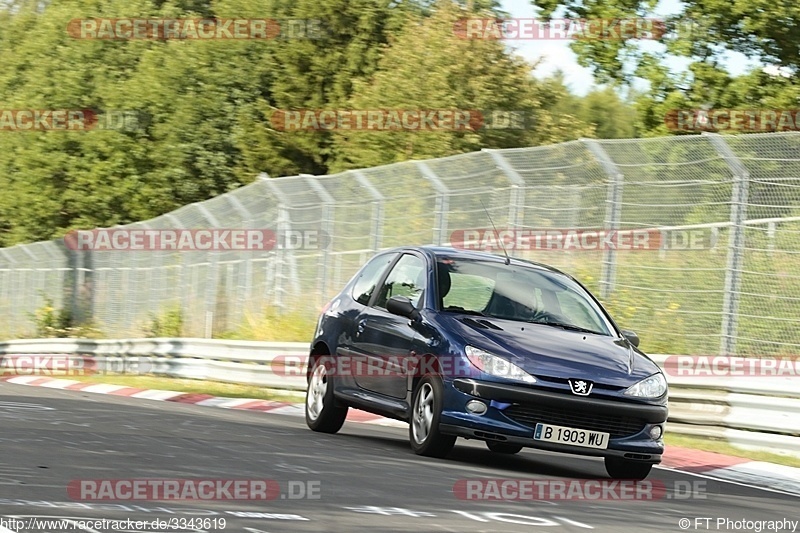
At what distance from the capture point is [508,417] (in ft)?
31.4

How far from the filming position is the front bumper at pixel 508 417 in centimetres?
952

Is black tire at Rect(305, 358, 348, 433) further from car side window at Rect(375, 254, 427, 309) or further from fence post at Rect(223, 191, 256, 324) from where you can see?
fence post at Rect(223, 191, 256, 324)

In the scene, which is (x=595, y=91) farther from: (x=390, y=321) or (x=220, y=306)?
(x=390, y=321)

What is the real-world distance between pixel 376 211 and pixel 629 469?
1015 cm

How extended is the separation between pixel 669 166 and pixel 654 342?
1926mm

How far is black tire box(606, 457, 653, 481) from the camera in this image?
10.1 meters

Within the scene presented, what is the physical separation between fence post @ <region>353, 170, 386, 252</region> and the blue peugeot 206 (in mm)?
7610

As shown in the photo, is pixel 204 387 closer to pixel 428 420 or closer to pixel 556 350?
pixel 428 420

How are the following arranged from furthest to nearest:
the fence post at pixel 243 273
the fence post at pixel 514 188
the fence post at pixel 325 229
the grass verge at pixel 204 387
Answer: the fence post at pixel 243 273 → the fence post at pixel 325 229 → the grass verge at pixel 204 387 → the fence post at pixel 514 188

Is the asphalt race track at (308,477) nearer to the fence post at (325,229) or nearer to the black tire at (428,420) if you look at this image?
the black tire at (428,420)

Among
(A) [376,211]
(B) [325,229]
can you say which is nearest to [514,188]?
(A) [376,211]

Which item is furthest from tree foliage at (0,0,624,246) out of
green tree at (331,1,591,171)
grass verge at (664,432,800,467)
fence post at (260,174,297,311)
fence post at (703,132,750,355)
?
grass verge at (664,432,800,467)

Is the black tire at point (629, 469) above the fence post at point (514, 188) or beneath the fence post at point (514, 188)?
beneath

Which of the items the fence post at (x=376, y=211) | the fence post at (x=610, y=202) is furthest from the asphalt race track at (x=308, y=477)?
the fence post at (x=376, y=211)
